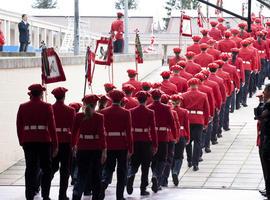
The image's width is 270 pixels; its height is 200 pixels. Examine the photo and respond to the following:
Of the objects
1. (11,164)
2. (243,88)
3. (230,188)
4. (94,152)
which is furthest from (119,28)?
(94,152)

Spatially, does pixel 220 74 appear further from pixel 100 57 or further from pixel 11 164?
pixel 11 164

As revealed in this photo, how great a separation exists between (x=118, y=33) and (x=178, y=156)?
54.0ft

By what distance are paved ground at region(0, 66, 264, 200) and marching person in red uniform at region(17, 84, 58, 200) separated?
130 cm

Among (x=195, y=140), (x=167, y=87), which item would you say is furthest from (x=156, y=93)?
(x=167, y=87)

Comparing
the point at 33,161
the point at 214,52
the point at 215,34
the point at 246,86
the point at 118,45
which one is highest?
the point at 215,34

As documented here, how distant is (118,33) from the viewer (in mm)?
36750

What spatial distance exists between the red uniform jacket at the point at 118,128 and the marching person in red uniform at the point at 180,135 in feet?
8.47

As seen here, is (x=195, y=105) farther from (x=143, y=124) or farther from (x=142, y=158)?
(x=143, y=124)

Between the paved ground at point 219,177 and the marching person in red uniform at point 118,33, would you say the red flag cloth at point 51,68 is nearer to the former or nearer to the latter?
the paved ground at point 219,177

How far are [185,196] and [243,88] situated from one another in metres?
11.3

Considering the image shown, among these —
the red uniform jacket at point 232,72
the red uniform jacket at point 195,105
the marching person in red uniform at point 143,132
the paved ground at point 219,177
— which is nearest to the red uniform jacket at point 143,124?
the marching person in red uniform at point 143,132

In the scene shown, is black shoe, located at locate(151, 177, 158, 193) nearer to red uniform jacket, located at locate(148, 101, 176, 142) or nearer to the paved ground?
the paved ground

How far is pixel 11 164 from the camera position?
920 inches

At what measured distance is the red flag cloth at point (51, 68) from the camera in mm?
20484
